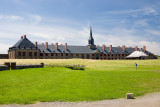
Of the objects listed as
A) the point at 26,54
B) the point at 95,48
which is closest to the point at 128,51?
the point at 95,48

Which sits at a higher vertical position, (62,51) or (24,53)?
(62,51)

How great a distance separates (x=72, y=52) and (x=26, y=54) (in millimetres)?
28867

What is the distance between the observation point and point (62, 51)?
11069 cm

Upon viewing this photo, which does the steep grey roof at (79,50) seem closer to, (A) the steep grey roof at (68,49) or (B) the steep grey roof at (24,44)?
(A) the steep grey roof at (68,49)

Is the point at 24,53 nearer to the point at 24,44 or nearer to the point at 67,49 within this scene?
the point at 24,44

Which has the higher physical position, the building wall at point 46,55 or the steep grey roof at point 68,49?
the steep grey roof at point 68,49

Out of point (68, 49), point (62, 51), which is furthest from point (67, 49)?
point (62, 51)

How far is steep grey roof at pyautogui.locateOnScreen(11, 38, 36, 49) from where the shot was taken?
92.9m

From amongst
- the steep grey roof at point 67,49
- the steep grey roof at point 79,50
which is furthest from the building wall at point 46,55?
the steep grey roof at point 79,50

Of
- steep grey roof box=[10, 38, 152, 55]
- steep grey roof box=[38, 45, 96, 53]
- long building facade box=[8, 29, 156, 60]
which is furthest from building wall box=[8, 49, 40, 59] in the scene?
steep grey roof box=[38, 45, 96, 53]

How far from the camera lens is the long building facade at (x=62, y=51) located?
9362cm

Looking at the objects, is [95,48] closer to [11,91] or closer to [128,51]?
[128,51]

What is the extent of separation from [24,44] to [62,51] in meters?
24.0

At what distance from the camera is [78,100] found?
594 inches
